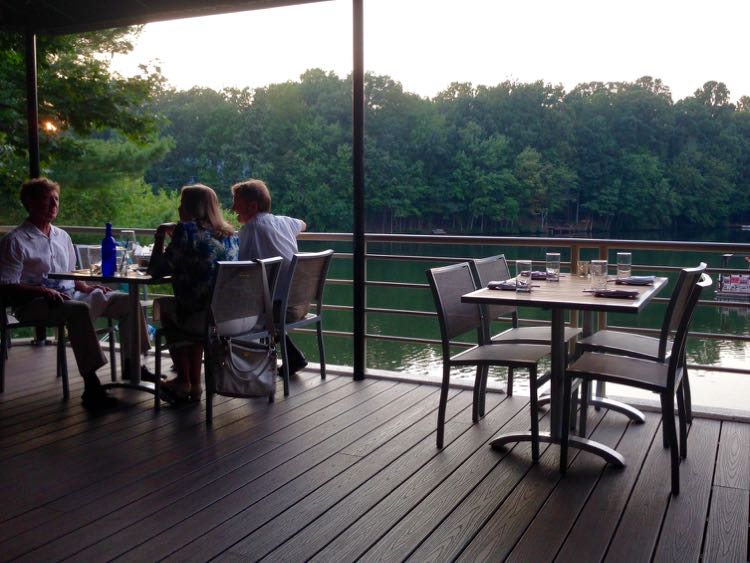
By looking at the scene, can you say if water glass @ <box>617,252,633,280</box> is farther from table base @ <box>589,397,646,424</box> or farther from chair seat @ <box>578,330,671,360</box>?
table base @ <box>589,397,646,424</box>

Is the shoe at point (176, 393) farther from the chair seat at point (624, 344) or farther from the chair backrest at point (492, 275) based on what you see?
the chair seat at point (624, 344)

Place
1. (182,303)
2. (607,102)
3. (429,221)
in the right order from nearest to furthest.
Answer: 1. (182,303)
2. (429,221)
3. (607,102)

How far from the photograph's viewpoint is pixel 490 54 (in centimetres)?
3544

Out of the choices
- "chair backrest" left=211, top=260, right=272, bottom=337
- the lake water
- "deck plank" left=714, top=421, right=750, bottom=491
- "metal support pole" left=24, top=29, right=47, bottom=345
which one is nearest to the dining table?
"deck plank" left=714, top=421, right=750, bottom=491

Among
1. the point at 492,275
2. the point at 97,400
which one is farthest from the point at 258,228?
the point at 492,275

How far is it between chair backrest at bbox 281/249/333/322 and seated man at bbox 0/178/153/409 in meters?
0.89

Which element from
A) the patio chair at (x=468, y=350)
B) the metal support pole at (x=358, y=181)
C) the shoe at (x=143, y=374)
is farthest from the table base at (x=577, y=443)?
the shoe at (x=143, y=374)

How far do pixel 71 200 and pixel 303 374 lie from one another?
21.2 meters

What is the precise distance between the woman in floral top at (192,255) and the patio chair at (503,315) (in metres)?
1.34

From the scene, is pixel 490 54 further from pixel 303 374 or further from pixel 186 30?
pixel 303 374

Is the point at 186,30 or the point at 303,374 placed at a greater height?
the point at 186,30

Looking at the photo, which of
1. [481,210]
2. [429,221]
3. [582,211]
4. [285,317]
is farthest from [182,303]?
[429,221]

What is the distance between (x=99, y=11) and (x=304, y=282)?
2448 mm

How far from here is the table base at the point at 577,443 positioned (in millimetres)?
3061
